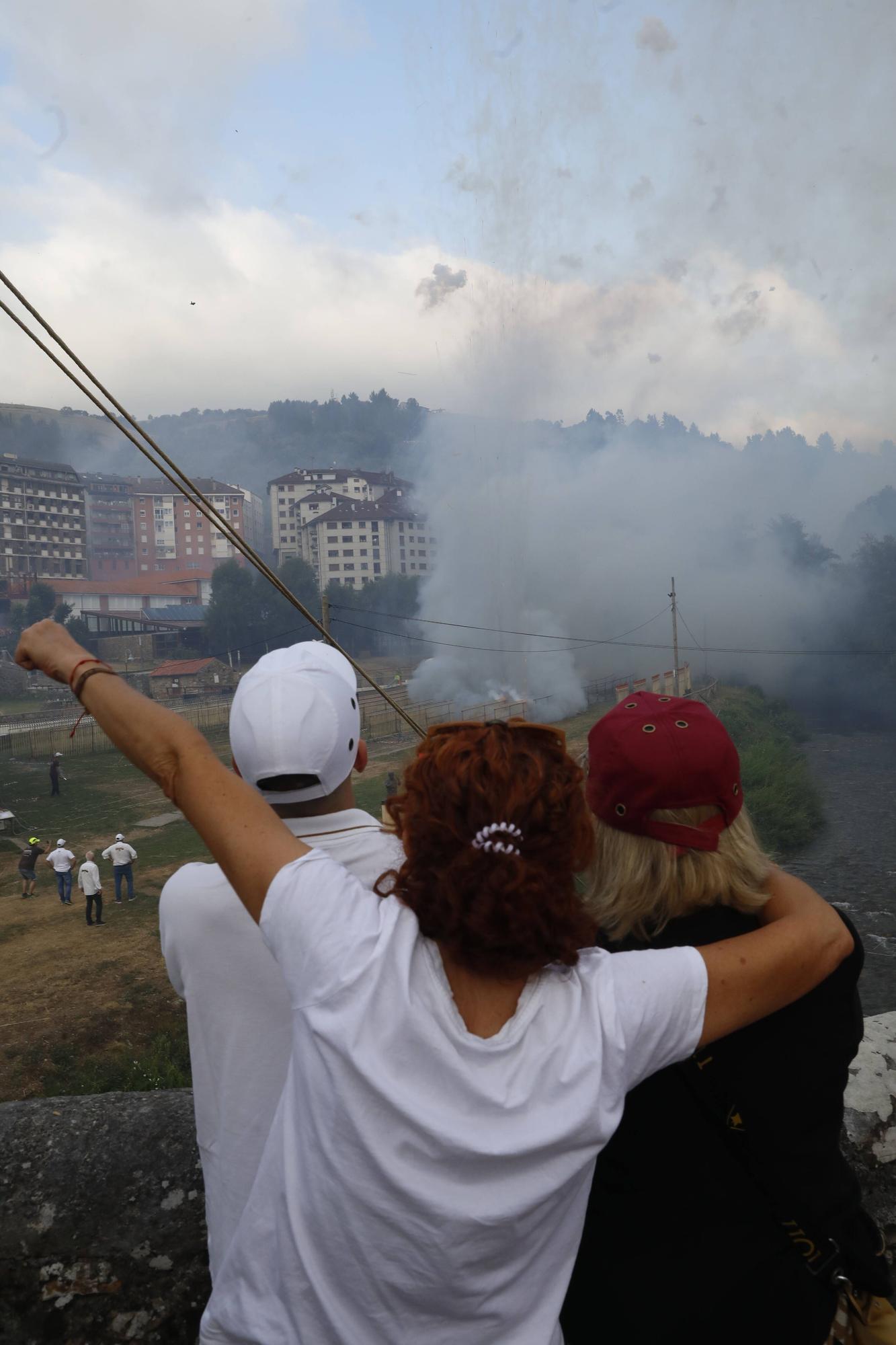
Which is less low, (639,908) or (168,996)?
(639,908)

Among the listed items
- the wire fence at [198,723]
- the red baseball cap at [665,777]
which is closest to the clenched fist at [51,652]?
the red baseball cap at [665,777]

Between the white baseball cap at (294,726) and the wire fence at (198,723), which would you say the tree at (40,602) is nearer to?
the wire fence at (198,723)

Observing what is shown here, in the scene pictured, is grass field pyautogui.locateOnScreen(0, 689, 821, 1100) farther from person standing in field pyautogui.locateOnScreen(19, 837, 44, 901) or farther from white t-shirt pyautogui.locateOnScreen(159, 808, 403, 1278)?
white t-shirt pyautogui.locateOnScreen(159, 808, 403, 1278)

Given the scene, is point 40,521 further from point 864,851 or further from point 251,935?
point 251,935

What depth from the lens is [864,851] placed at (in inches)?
977

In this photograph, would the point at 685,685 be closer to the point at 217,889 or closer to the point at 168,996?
the point at 168,996

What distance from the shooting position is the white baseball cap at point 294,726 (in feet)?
4.91

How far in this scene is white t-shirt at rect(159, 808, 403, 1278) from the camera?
1.46 metres

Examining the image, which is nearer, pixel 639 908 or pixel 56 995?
pixel 639 908

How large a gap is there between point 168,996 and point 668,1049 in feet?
48.0

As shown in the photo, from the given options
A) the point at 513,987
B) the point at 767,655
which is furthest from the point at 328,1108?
the point at 767,655

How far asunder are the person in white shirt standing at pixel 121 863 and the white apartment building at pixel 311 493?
3404 inches

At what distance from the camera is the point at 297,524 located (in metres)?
105

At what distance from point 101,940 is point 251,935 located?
16.5m
